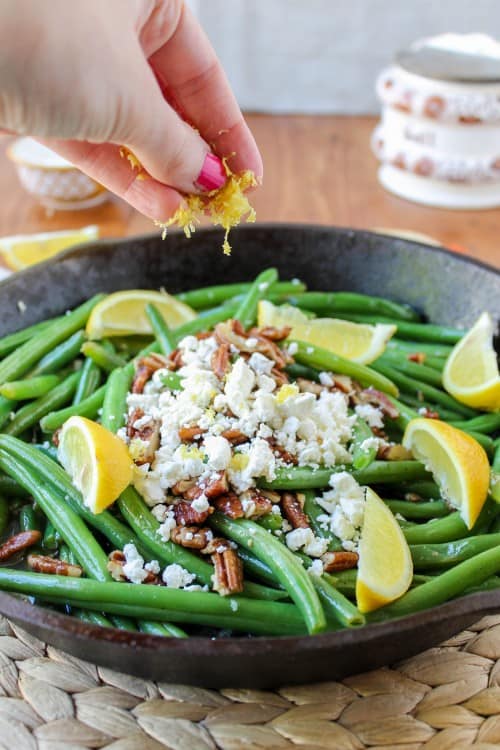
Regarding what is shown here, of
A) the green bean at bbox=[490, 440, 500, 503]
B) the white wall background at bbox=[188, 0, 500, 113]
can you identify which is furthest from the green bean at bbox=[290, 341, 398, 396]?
the white wall background at bbox=[188, 0, 500, 113]

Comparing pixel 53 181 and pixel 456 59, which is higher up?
pixel 456 59

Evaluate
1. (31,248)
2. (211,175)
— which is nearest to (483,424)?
(211,175)

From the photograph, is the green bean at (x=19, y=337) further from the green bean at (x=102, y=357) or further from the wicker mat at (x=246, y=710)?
the wicker mat at (x=246, y=710)

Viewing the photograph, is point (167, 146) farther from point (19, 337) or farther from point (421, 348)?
point (421, 348)

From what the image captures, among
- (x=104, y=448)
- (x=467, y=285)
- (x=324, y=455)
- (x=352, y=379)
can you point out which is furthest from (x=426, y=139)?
(x=104, y=448)

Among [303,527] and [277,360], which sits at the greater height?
[277,360]

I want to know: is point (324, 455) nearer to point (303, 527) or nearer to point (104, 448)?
point (303, 527)

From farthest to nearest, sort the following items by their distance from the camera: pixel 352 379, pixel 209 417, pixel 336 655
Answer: pixel 352 379, pixel 209 417, pixel 336 655
